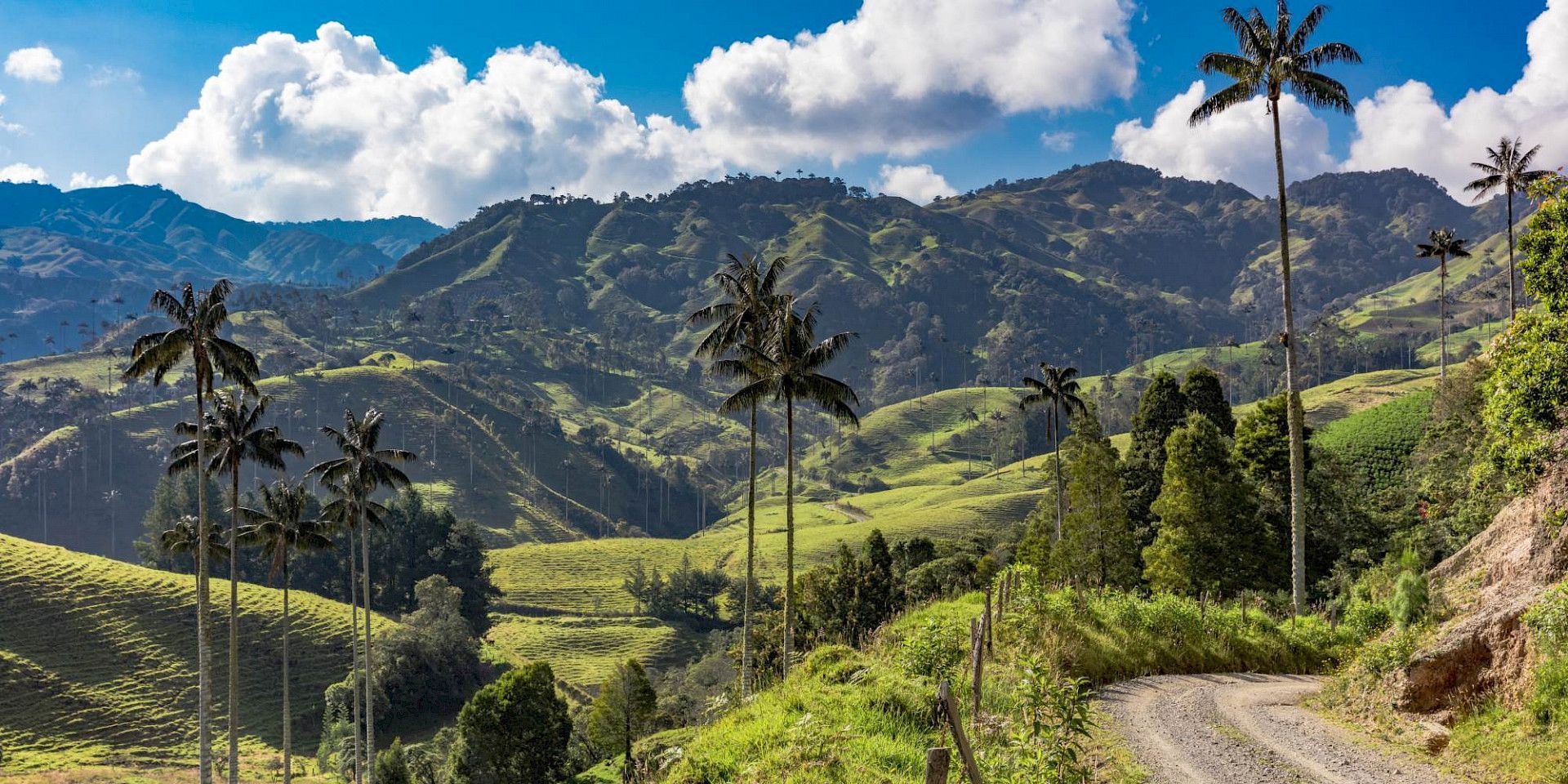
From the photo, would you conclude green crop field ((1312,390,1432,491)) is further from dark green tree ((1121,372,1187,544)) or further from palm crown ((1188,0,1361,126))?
palm crown ((1188,0,1361,126))

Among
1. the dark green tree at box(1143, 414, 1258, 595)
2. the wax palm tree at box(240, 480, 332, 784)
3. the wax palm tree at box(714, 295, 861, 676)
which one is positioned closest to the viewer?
the wax palm tree at box(714, 295, 861, 676)

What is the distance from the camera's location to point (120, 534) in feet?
653

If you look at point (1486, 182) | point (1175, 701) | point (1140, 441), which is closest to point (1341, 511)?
point (1140, 441)

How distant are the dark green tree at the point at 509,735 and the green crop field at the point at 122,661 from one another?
29.7 meters

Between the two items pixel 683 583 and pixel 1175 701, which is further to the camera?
pixel 683 583

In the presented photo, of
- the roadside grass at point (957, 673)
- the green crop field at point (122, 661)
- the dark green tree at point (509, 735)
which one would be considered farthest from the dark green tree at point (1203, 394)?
the green crop field at point (122, 661)

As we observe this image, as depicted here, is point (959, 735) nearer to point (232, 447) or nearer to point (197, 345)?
point (197, 345)

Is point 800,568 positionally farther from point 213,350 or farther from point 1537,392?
point 1537,392

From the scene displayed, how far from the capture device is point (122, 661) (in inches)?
3268

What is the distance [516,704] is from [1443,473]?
53108 millimetres

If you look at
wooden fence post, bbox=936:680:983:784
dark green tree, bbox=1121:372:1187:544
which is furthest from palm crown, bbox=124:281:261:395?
dark green tree, bbox=1121:372:1187:544

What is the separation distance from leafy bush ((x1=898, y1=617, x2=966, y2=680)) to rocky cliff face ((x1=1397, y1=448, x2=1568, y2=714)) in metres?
7.95

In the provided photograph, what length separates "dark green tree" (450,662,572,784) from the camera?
58.3 m

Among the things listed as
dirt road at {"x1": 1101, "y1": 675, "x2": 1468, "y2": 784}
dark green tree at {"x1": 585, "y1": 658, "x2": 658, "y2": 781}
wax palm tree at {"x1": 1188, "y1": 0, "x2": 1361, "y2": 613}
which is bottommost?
dark green tree at {"x1": 585, "y1": 658, "x2": 658, "y2": 781}
